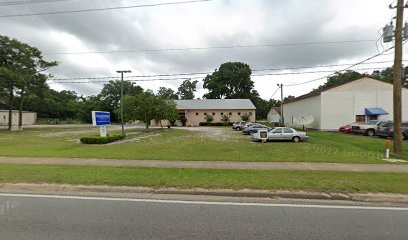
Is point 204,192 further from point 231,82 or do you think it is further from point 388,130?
point 231,82

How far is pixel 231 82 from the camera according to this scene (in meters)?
79.3

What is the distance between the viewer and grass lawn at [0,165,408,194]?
260 inches

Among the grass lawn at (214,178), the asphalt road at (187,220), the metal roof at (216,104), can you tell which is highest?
the metal roof at (216,104)

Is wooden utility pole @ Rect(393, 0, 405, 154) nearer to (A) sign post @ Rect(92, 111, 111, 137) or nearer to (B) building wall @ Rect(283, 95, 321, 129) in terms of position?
(A) sign post @ Rect(92, 111, 111, 137)

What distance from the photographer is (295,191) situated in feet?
20.4

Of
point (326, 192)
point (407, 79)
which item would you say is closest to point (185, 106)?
point (326, 192)

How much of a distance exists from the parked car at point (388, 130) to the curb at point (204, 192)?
62.6 feet

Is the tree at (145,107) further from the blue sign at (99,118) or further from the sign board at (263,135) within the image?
the sign board at (263,135)

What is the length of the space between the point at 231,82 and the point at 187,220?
76709 mm

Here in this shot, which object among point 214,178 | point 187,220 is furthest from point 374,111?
point 187,220

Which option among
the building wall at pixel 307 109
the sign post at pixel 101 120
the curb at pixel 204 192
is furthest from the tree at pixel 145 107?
the curb at pixel 204 192

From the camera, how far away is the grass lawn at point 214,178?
260 inches

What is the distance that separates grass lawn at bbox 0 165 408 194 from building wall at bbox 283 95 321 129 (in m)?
27.6

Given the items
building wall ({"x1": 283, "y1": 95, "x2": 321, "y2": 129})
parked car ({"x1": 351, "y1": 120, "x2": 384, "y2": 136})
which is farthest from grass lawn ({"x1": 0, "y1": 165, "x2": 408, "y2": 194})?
building wall ({"x1": 283, "y1": 95, "x2": 321, "y2": 129})
